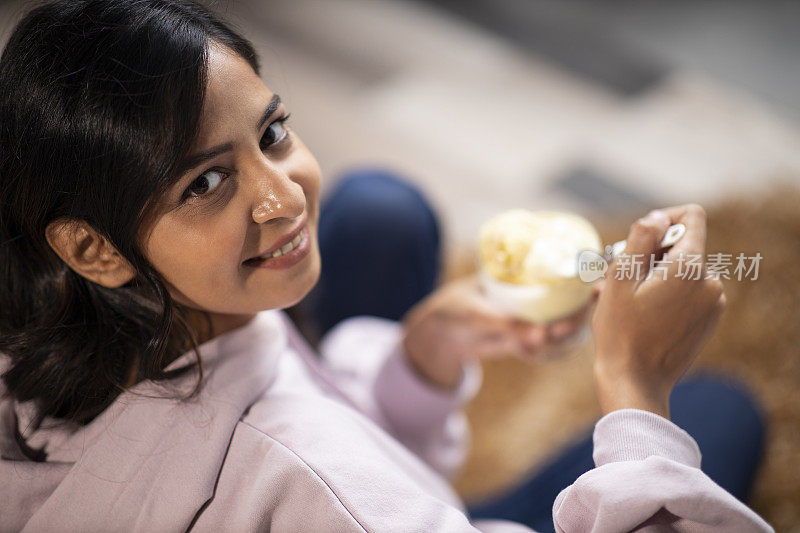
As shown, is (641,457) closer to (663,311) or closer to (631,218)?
(663,311)

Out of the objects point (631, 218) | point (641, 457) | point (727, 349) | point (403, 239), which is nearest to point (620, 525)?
point (641, 457)

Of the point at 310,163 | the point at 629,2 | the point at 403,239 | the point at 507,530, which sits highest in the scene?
the point at 629,2

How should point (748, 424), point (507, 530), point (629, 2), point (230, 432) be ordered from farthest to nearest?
point (629, 2), point (748, 424), point (507, 530), point (230, 432)

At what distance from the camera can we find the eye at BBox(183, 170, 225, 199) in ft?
1.85

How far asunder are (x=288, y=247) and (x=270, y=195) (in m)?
0.07

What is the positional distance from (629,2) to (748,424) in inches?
76.4

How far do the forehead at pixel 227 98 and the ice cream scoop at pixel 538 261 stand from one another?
0.29m

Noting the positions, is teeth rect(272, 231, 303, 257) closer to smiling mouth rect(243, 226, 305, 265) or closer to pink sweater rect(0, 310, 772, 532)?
smiling mouth rect(243, 226, 305, 265)

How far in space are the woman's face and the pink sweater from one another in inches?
3.7

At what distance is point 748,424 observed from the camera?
92 cm

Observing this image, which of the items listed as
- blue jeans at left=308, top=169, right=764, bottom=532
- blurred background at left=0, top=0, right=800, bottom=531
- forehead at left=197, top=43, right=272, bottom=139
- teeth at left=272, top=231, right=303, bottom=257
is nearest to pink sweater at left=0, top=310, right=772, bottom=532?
teeth at left=272, top=231, right=303, bottom=257

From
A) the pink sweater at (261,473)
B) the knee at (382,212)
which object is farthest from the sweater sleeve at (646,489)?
the knee at (382,212)

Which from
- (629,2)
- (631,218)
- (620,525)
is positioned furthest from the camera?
(629,2)

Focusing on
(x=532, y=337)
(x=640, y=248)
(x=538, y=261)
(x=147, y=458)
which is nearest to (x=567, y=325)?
(x=532, y=337)
